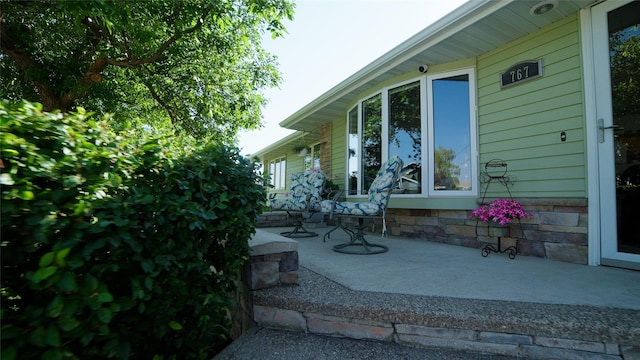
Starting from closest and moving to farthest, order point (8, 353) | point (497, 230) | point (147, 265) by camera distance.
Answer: point (8, 353), point (147, 265), point (497, 230)

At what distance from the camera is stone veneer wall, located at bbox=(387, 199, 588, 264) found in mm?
2717

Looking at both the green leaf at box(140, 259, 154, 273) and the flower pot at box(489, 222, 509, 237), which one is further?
the flower pot at box(489, 222, 509, 237)

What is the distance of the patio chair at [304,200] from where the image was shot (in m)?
4.50

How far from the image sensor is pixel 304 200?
15.0ft

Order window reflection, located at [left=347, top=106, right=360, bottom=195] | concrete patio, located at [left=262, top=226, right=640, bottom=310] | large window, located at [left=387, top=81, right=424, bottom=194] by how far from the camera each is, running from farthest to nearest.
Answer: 1. window reflection, located at [left=347, top=106, right=360, bottom=195]
2. large window, located at [left=387, top=81, right=424, bottom=194]
3. concrete patio, located at [left=262, top=226, right=640, bottom=310]

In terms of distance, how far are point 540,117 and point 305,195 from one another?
10.0 feet

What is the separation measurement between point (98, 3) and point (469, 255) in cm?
403

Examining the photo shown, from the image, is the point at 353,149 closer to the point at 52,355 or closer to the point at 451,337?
the point at 451,337

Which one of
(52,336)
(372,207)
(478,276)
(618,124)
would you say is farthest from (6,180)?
(618,124)

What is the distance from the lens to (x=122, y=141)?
1290 millimetres

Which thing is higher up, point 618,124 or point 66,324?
point 618,124

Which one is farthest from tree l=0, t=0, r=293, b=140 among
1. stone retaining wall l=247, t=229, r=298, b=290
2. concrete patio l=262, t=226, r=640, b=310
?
concrete patio l=262, t=226, r=640, b=310

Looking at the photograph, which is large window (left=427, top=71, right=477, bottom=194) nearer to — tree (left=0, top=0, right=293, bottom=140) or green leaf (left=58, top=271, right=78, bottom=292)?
tree (left=0, top=0, right=293, bottom=140)

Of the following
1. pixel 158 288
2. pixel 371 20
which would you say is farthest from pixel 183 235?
pixel 371 20
